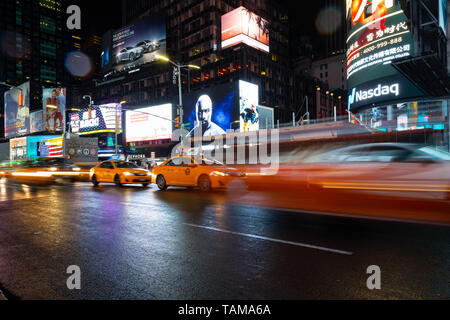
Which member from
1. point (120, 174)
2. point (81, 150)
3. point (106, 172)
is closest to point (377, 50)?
point (120, 174)

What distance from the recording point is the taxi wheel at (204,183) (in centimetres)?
1238

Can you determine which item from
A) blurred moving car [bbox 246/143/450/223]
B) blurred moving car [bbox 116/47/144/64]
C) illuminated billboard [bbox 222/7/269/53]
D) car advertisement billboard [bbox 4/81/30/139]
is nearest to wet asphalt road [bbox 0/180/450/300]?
blurred moving car [bbox 246/143/450/223]

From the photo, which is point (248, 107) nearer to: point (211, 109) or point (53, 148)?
point (211, 109)

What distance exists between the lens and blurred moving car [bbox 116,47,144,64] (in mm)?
63509

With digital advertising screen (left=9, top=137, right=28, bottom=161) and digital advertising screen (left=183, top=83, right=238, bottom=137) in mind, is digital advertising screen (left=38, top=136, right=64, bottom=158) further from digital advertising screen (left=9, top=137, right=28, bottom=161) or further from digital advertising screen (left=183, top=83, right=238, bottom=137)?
digital advertising screen (left=9, top=137, right=28, bottom=161)

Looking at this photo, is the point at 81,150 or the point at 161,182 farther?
the point at 81,150

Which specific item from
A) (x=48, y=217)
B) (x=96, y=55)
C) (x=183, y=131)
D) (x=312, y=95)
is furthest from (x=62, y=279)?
(x=96, y=55)

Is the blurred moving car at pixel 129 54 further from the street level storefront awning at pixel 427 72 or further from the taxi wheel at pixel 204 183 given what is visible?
the taxi wheel at pixel 204 183

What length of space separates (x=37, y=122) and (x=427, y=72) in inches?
2745

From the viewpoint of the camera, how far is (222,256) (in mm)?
4191

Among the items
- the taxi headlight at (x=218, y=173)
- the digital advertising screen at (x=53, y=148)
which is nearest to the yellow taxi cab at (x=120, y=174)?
the taxi headlight at (x=218, y=173)

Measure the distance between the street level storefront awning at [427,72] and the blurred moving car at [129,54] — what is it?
53752 mm
